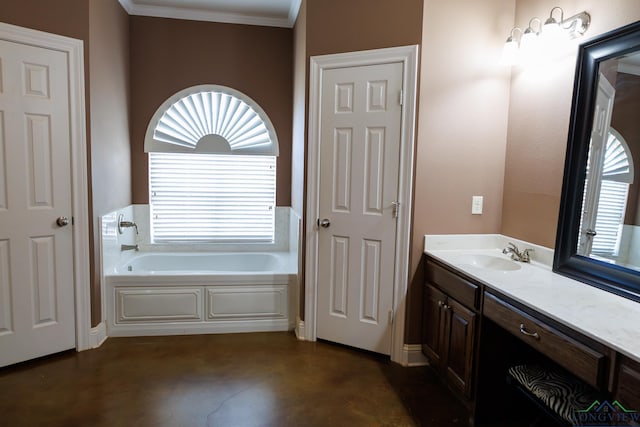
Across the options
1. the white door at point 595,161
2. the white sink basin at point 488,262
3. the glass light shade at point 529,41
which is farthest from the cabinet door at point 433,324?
the glass light shade at point 529,41

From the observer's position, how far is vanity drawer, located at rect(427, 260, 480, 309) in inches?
81.0

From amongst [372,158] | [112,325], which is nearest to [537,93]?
[372,158]

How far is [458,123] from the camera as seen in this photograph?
261cm

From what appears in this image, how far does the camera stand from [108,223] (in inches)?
125

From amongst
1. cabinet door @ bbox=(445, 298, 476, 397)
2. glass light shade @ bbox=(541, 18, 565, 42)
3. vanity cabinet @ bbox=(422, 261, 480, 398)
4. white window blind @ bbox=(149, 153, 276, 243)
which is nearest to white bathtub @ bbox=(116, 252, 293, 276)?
white window blind @ bbox=(149, 153, 276, 243)

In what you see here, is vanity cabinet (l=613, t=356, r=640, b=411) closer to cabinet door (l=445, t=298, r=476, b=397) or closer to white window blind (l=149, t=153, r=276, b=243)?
cabinet door (l=445, t=298, r=476, b=397)

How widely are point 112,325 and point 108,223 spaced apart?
82 centimetres

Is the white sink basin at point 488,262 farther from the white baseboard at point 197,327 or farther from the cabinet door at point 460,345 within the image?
the white baseboard at point 197,327

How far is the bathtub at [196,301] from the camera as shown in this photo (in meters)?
3.11

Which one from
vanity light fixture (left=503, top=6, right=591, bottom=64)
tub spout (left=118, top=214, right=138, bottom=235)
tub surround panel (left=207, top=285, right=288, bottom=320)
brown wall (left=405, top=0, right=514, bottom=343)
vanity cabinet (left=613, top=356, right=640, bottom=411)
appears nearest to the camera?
vanity cabinet (left=613, top=356, right=640, bottom=411)

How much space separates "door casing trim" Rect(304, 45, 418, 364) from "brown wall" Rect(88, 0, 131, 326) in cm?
158

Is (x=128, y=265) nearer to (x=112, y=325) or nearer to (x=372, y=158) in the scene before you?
(x=112, y=325)

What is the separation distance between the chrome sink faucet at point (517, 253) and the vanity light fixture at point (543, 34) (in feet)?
3.96

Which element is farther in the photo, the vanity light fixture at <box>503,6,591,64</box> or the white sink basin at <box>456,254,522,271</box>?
the white sink basin at <box>456,254,522,271</box>
